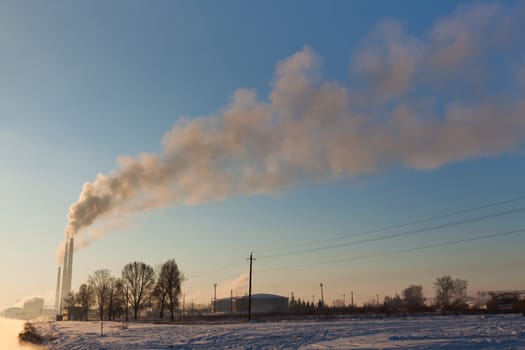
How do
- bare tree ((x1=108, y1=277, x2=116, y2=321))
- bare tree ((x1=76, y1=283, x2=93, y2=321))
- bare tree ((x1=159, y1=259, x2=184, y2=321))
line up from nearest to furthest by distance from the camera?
bare tree ((x1=159, y1=259, x2=184, y2=321))
bare tree ((x1=108, y1=277, x2=116, y2=321))
bare tree ((x1=76, y1=283, x2=93, y2=321))

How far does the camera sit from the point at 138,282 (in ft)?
389

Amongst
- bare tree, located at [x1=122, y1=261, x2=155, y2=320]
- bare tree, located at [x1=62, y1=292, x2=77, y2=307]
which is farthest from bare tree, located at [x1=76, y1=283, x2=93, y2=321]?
bare tree, located at [x1=122, y1=261, x2=155, y2=320]

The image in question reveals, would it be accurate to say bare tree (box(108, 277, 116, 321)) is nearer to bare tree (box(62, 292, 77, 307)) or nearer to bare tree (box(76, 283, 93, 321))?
bare tree (box(76, 283, 93, 321))

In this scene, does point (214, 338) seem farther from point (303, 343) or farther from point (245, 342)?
point (303, 343)

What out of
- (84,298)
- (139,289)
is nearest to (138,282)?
(139,289)

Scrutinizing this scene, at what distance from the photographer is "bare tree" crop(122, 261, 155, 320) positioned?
387ft

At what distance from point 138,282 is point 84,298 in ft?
112

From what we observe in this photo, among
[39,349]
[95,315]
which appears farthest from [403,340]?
[95,315]

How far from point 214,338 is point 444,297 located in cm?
14967

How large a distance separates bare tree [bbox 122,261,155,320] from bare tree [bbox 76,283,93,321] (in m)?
26.7

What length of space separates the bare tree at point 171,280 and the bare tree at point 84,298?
127 feet

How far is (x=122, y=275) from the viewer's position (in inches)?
4734

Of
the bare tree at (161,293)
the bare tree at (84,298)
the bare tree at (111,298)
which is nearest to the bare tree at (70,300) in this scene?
the bare tree at (84,298)

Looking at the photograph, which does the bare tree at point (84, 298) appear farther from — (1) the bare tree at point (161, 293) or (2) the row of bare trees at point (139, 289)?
(1) the bare tree at point (161, 293)
